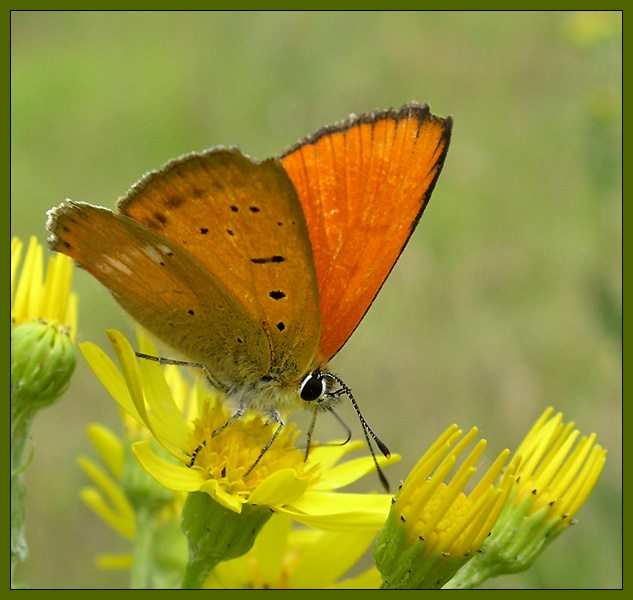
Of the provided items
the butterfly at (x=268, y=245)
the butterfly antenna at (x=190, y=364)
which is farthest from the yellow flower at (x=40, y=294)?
the butterfly antenna at (x=190, y=364)

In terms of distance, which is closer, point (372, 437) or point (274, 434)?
point (274, 434)

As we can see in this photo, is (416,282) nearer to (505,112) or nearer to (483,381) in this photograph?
(483,381)

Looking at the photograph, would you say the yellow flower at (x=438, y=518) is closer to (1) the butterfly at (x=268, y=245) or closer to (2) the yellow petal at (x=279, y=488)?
(2) the yellow petal at (x=279, y=488)

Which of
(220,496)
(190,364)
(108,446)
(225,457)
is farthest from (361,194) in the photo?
(108,446)

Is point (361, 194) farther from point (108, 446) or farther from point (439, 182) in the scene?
point (439, 182)

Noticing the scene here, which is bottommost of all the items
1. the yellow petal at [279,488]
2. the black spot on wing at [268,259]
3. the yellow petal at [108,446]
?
the yellow petal at [108,446]
